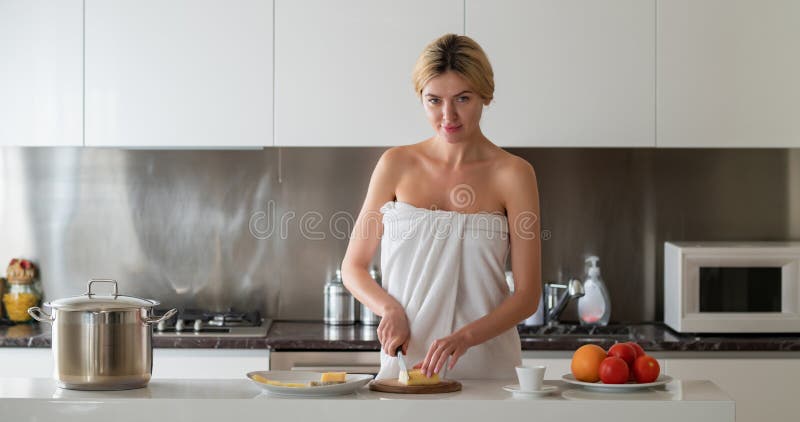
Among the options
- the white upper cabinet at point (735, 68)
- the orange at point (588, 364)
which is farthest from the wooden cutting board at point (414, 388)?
the white upper cabinet at point (735, 68)

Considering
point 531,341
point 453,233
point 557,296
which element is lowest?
point 531,341

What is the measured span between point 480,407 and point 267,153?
7.36ft

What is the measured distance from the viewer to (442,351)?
2008mm

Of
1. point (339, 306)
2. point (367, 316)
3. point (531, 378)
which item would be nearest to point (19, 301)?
point (339, 306)

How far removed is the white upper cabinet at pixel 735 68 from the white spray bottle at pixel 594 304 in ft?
2.15

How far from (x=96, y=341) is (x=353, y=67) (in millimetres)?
1761

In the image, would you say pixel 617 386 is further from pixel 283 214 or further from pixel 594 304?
pixel 283 214

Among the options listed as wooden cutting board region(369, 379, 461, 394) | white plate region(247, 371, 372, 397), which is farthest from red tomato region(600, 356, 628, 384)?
white plate region(247, 371, 372, 397)

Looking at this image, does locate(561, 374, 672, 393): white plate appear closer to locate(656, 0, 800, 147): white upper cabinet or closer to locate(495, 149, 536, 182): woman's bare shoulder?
locate(495, 149, 536, 182): woman's bare shoulder

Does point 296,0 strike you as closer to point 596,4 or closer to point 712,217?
point 596,4

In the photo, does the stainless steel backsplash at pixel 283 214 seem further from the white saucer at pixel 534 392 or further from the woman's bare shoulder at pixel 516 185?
the white saucer at pixel 534 392

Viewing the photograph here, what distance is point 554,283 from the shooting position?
12.2 feet

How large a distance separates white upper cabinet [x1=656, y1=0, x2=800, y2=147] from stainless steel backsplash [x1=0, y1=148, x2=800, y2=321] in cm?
39

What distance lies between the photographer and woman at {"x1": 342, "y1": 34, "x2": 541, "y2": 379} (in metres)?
2.25
